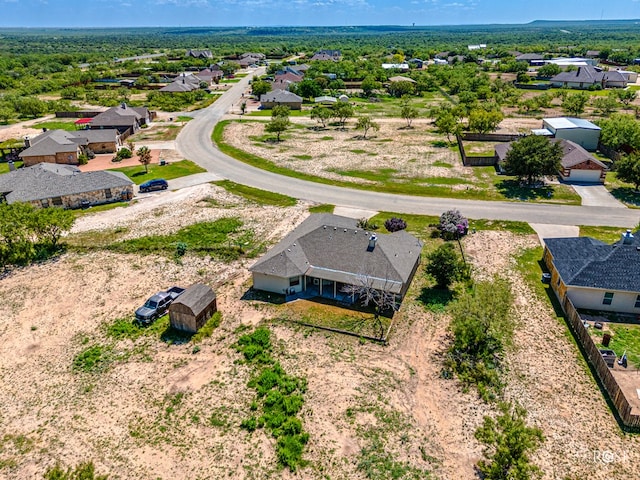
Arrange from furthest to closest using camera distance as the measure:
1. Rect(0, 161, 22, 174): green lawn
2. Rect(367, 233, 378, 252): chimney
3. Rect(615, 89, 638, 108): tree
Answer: Rect(615, 89, 638, 108): tree
Rect(0, 161, 22, 174): green lawn
Rect(367, 233, 378, 252): chimney

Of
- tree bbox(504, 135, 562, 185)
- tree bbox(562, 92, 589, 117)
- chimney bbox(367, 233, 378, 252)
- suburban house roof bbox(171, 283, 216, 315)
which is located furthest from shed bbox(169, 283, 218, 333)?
tree bbox(562, 92, 589, 117)

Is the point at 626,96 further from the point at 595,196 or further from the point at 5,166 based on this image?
the point at 5,166

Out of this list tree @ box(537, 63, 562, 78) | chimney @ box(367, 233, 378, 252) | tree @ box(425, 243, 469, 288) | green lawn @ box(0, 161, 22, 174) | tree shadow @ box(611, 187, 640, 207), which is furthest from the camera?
tree @ box(537, 63, 562, 78)

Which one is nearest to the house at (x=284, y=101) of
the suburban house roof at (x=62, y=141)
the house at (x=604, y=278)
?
the suburban house roof at (x=62, y=141)

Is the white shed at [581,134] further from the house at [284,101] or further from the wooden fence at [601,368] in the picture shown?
the house at [284,101]

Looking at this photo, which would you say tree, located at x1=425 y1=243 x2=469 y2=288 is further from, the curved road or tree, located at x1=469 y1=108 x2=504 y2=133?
tree, located at x1=469 y1=108 x2=504 y2=133

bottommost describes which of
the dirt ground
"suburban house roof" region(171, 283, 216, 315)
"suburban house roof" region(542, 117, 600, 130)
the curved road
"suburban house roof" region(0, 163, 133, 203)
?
the dirt ground
